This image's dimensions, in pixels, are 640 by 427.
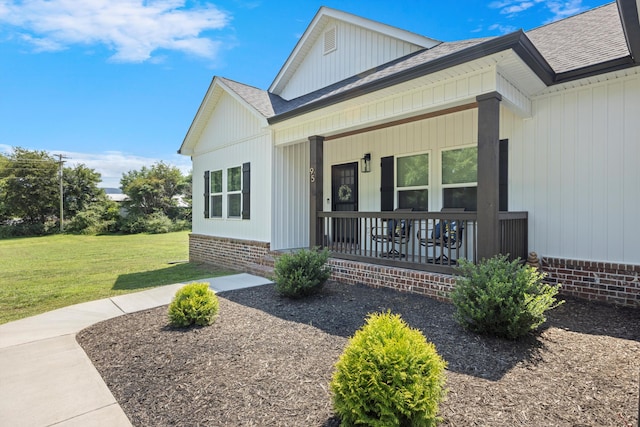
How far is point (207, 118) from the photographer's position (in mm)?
10406

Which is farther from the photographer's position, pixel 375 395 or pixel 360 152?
pixel 360 152

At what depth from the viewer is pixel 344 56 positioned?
8570 millimetres

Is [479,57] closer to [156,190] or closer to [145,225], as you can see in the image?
[145,225]

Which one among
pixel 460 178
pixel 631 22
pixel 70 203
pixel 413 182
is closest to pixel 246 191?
pixel 413 182

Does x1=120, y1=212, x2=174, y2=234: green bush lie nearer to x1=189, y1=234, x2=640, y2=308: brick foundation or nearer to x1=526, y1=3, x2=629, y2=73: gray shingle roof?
x1=189, y1=234, x2=640, y2=308: brick foundation

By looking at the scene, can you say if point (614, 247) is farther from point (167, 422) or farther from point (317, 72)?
point (317, 72)

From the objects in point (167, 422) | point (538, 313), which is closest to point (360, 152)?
point (538, 313)

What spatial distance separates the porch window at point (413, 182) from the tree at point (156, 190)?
2548cm

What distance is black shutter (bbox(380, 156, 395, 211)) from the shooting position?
7363 millimetres

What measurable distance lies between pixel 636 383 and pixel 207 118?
1084cm

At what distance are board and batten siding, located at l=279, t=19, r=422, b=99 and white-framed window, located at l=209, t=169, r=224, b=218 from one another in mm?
3321

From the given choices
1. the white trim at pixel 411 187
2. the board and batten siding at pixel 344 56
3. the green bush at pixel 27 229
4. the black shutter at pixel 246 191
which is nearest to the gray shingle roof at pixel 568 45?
the board and batten siding at pixel 344 56

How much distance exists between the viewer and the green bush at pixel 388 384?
6.27 ft

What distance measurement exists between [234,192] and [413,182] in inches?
199
